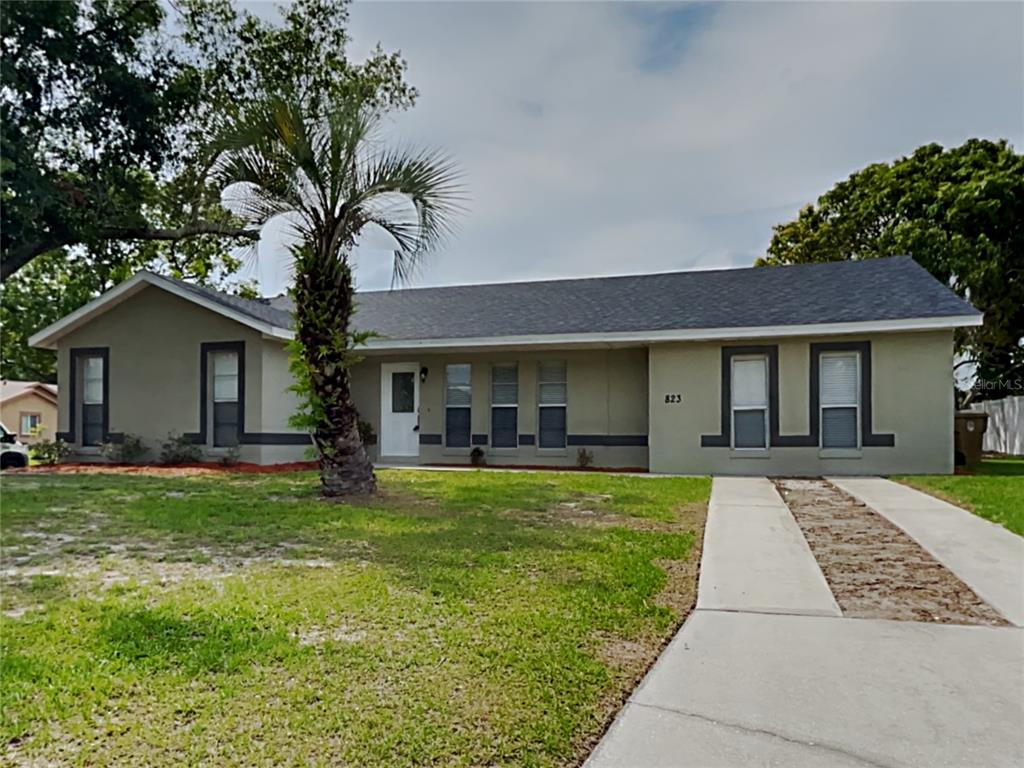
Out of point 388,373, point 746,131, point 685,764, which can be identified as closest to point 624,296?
point 746,131

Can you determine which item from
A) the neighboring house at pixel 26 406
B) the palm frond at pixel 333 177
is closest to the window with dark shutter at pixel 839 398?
the palm frond at pixel 333 177

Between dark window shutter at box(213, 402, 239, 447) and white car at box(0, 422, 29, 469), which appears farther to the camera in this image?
white car at box(0, 422, 29, 469)

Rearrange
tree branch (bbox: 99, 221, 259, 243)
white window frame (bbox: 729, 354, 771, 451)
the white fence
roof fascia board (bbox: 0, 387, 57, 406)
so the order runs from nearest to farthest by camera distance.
Answer: white window frame (bbox: 729, 354, 771, 451) → tree branch (bbox: 99, 221, 259, 243) → the white fence → roof fascia board (bbox: 0, 387, 57, 406)

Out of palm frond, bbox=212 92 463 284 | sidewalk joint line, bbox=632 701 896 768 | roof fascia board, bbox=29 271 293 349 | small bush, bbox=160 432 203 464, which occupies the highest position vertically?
palm frond, bbox=212 92 463 284

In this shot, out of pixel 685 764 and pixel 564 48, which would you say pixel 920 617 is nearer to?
pixel 685 764

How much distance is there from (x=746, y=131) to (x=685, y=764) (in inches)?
463

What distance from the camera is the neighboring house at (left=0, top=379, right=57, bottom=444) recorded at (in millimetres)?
36031

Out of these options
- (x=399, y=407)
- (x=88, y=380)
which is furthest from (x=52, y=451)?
(x=399, y=407)

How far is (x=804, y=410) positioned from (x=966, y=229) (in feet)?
44.0

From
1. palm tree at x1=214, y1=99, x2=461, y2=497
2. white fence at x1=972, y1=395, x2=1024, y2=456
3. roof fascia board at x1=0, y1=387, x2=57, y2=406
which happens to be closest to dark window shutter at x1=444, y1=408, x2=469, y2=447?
palm tree at x1=214, y1=99, x2=461, y2=497

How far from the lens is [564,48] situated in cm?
1043

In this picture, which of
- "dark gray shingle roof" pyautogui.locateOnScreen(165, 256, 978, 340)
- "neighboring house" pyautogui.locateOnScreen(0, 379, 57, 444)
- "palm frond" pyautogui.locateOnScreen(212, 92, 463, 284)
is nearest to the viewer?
"palm frond" pyautogui.locateOnScreen(212, 92, 463, 284)

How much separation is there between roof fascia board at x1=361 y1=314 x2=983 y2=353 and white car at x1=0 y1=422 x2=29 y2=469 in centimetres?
853

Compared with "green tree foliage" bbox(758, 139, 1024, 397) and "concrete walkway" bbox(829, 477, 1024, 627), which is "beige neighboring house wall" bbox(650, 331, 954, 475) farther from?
"green tree foliage" bbox(758, 139, 1024, 397)
